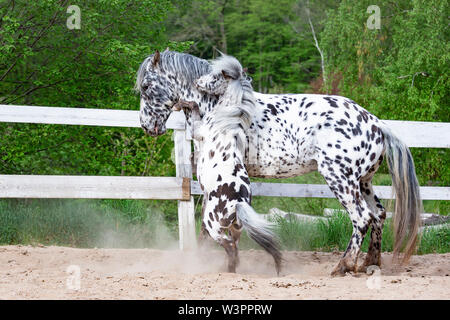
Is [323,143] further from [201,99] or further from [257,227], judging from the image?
[201,99]

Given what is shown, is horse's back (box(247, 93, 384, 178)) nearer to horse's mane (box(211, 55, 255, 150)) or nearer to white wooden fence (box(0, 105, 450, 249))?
horse's mane (box(211, 55, 255, 150))

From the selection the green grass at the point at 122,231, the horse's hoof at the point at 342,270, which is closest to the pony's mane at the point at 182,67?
the horse's hoof at the point at 342,270

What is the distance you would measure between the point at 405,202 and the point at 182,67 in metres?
2.11

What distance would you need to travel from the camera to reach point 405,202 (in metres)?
4.34

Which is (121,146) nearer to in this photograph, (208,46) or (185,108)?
(185,108)

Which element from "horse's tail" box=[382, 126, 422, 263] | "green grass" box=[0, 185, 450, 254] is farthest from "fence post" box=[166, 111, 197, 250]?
"horse's tail" box=[382, 126, 422, 263]

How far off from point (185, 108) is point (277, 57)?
63.5ft

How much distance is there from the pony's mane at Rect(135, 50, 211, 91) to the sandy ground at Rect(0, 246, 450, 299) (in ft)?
5.17

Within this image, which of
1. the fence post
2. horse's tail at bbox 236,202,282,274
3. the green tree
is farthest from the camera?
the green tree

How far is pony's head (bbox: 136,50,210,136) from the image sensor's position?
4.40 metres

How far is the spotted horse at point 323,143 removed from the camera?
→ 4062 millimetres

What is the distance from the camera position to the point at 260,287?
126 inches
